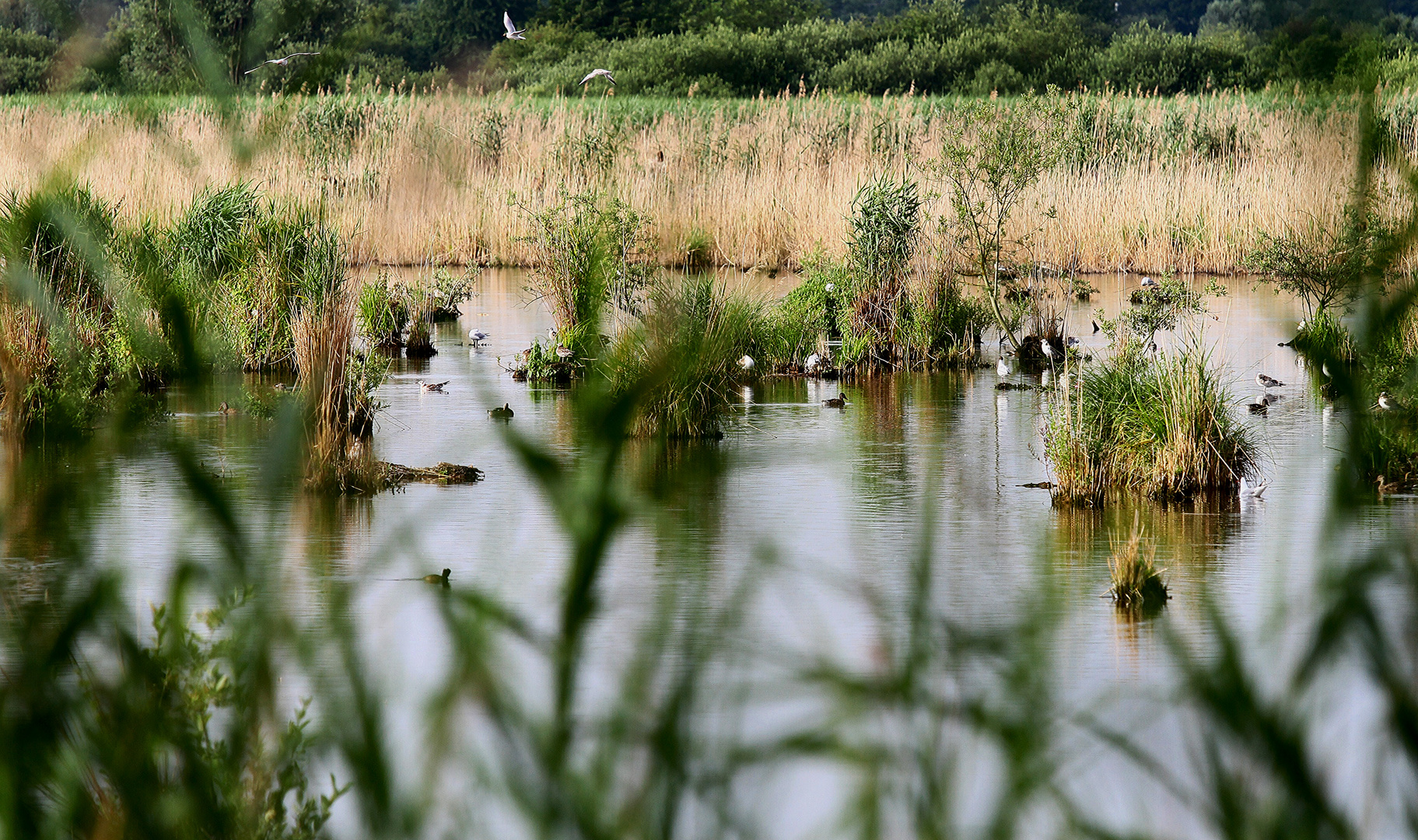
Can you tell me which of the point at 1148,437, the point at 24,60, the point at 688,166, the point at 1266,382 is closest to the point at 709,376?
the point at 1148,437

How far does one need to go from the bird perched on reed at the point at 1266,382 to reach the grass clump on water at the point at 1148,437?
287cm

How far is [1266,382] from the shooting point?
35.6ft

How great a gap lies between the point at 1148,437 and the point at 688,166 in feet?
22.5

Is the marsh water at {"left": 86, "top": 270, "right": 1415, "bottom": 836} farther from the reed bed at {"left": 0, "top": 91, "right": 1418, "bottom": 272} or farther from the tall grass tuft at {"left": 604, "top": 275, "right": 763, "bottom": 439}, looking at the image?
the reed bed at {"left": 0, "top": 91, "right": 1418, "bottom": 272}

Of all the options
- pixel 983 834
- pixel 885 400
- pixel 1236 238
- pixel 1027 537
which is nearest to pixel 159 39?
pixel 983 834

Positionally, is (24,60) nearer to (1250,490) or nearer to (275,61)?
(275,61)

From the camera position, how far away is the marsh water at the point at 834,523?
4.90 m

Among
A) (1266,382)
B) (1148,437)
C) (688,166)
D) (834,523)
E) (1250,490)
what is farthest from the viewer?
(1266,382)

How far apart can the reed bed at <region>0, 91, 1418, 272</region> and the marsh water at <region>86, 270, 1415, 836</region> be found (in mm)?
602

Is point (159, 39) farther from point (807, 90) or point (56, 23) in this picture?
point (807, 90)

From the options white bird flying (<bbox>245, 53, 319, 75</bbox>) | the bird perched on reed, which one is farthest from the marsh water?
white bird flying (<bbox>245, 53, 319, 75</bbox>)

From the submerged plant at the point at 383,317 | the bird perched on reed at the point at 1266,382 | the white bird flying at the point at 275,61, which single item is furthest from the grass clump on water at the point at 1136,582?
the submerged plant at the point at 383,317

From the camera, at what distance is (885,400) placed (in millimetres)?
10906

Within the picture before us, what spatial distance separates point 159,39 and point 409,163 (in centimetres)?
19
